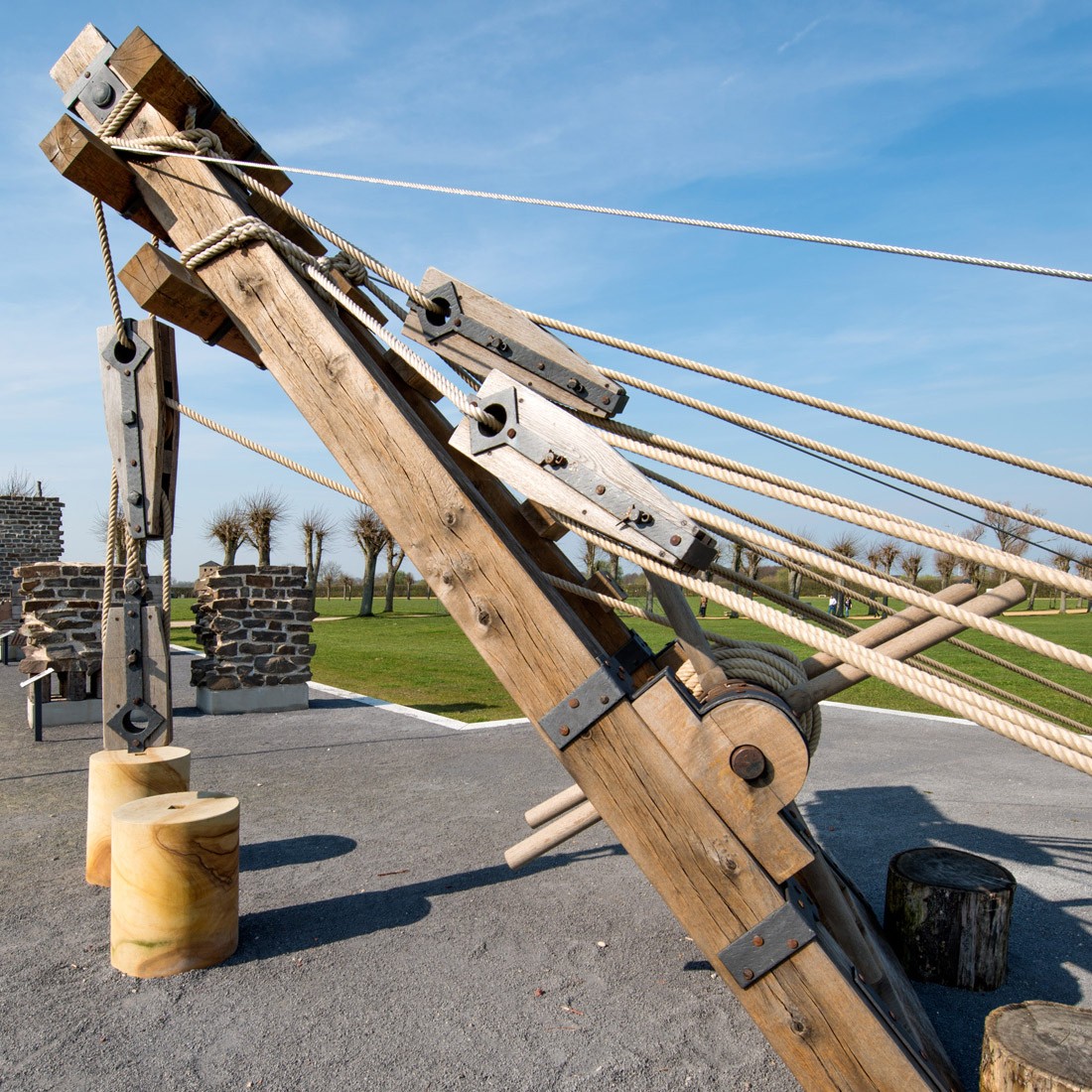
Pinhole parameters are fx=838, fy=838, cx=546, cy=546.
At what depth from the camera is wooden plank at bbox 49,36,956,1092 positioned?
2.02m

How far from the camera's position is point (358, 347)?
→ 2654 mm

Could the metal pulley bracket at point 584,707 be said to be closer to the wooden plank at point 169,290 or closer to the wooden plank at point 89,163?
the wooden plank at point 169,290

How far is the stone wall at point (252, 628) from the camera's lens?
1032 cm

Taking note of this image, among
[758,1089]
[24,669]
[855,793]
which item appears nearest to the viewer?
[758,1089]

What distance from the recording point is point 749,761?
208 centimetres

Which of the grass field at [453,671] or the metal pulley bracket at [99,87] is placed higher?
the metal pulley bracket at [99,87]

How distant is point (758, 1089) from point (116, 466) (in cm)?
359

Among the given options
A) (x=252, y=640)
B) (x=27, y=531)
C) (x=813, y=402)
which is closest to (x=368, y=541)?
(x=27, y=531)

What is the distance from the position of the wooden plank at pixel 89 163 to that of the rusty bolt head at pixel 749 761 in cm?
264

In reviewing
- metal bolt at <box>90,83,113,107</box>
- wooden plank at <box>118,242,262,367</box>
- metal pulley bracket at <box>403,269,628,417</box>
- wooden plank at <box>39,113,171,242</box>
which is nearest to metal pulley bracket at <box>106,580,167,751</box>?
wooden plank at <box>118,242,262,367</box>

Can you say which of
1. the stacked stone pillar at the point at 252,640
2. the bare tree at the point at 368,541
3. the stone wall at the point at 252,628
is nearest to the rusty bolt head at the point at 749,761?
the stacked stone pillar at the point at 252,640

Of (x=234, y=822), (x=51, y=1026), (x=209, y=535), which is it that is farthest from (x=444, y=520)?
(x=209, y=535)

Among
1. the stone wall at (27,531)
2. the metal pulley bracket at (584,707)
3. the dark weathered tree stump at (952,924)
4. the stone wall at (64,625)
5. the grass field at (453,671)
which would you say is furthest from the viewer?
the stone wall at (27,531)

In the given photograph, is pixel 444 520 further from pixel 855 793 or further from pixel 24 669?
pixel 24 669
